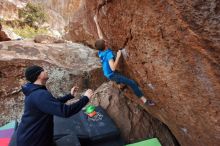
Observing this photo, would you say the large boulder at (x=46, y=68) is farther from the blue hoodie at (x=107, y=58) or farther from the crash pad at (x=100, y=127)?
the blue hoodie at (x=107, y=58)

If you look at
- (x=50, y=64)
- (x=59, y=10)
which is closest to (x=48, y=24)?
(x=59, y=10)

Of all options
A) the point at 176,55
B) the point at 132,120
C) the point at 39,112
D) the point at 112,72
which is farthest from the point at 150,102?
the point at 39,112

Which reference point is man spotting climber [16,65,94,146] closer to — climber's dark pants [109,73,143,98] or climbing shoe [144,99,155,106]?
climber's dark pants [109,73,143,98]

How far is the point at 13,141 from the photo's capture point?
549 centimetres

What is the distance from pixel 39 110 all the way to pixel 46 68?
477 centimetres

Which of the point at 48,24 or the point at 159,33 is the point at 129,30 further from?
the point at 48,24

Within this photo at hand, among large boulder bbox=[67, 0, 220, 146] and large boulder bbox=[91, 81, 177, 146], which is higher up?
large boulder bbox=[67, 0, 220, 146]

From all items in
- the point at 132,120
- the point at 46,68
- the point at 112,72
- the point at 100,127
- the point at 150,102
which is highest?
the point at 112,72

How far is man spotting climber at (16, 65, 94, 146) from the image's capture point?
12.9 feet

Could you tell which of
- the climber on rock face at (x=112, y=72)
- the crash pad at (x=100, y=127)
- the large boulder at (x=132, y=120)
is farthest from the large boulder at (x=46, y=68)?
the climber on rock face at (x=112, y=72)

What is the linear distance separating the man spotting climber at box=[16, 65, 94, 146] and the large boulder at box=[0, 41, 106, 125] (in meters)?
4.42

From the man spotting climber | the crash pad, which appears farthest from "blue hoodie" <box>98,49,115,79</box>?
the man spotting climber

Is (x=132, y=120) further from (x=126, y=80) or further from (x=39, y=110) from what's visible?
(x=39, y=110)

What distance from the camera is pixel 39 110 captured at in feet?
13.4
